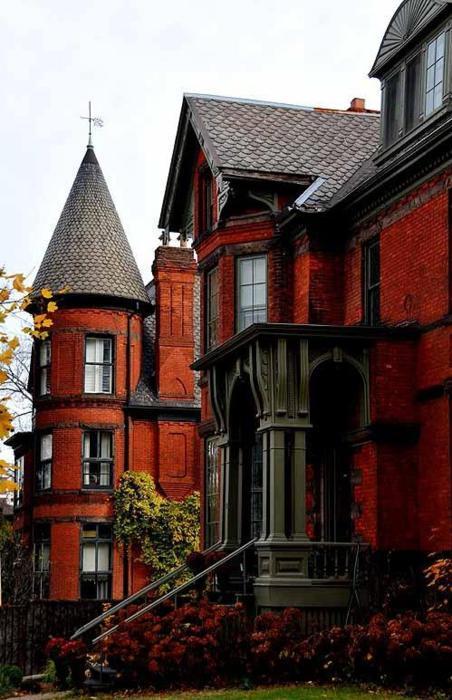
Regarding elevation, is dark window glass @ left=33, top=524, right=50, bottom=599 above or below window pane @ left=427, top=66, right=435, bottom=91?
below

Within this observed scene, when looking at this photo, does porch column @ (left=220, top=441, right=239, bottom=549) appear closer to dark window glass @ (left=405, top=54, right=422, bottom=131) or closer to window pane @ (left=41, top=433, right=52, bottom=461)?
dark window glass @ (left=405, top=54, right=422, bottom=131)

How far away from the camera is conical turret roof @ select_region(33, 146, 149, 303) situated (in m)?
35.9

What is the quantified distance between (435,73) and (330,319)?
4.78 metres

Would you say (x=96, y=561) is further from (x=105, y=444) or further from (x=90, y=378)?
(x=90, y=378)

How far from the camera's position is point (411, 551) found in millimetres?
19266

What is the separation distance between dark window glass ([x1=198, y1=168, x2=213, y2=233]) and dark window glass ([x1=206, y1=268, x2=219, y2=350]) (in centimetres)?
110

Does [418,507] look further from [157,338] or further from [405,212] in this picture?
[157,338]

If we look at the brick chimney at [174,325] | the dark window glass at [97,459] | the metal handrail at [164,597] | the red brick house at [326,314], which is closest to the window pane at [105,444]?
the dark window glass at [97,459]

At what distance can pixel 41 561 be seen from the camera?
3531cm

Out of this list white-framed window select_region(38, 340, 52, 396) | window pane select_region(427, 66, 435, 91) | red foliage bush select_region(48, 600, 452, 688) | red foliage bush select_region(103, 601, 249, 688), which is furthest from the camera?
white-framed window select_region(38, 340, 52, 396)

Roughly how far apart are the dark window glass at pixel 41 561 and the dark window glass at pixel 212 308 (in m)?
11.3

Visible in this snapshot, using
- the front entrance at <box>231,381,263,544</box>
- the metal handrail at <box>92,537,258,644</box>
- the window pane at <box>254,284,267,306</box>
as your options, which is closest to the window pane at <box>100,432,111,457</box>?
the window pane at <box>254,284,267,306</box>

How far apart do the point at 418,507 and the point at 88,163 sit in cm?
2175

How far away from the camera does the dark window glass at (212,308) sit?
25.8m
